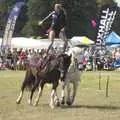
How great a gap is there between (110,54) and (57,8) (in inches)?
1110

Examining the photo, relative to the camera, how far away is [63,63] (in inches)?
574

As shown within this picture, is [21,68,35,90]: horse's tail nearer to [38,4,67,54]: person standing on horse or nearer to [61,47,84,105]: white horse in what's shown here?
[61,47,84,105]: white horse

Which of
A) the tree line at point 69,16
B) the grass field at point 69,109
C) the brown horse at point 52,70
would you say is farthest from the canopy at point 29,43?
the brown horse at point 52,70

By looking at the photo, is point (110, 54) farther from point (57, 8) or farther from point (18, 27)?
point (18, 27)

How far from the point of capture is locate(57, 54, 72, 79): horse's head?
14.6 m

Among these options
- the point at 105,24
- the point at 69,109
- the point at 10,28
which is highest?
the point at 105,24

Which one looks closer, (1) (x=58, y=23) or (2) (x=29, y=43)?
(1) (x=58, y=23)

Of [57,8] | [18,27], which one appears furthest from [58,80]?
[18,27]

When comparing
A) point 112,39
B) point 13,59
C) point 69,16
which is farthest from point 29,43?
point 69,16

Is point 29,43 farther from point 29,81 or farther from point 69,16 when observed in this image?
point 29,81

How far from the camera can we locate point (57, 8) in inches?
582

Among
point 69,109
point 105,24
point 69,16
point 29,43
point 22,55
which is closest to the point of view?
point 69,109

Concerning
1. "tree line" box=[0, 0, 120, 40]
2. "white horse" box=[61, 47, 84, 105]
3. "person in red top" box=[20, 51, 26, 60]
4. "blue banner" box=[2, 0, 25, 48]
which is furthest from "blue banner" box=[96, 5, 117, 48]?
"white horse" box=[61, 47, 84, 105]

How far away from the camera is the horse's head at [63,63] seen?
14.6 metres
